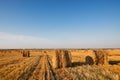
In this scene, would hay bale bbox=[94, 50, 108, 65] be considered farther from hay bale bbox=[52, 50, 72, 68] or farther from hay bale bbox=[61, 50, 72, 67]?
hay bale bbox=[52, 50, 72, 68]

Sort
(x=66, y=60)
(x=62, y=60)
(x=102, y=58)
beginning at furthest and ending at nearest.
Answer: (x=102, y=58)
(x=66, y=60)
(x=62, y=60)

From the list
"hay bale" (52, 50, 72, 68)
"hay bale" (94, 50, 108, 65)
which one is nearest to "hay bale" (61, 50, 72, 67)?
"hay bale" (52, 50, 72, 68)

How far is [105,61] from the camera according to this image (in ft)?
73.5

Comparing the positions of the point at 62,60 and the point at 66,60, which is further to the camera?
the point at 66,60

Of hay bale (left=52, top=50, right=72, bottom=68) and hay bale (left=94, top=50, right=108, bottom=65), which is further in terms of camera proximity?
hay bale (left=94, top=50, right=108, bottom=65)

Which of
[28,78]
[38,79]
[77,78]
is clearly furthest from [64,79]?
[28,78]

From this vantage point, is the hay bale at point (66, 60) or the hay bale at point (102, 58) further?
the hay bale at point (102, 58)

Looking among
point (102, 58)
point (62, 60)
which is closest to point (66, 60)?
point (62, 60)

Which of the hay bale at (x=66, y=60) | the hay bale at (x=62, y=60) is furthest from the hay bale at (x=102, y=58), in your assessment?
the hay bale at (x=62, y=60)

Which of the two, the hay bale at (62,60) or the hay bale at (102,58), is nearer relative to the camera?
the hay bale at (62,60)

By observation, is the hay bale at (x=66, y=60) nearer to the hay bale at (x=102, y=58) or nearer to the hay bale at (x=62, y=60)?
the hay bale at (x=62, y=60)

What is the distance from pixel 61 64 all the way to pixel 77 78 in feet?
30.0

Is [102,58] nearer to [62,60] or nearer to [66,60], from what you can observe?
[66,60]

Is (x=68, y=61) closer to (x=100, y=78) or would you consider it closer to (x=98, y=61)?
(x=98, y=61)
